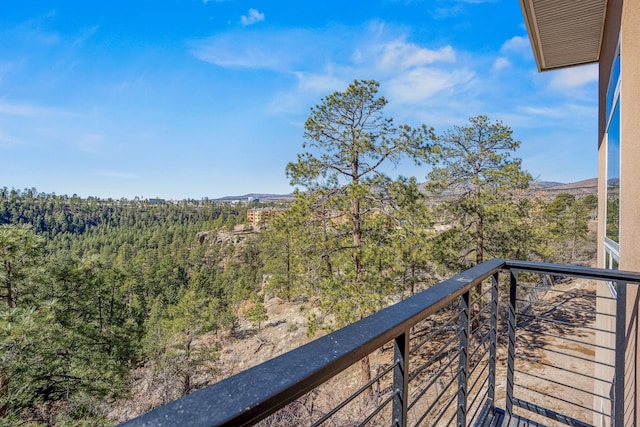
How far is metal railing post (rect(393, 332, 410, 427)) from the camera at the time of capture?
2.93ft

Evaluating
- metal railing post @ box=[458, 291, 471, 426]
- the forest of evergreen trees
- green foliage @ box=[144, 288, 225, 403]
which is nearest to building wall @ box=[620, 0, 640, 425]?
metal railing post @ box=[458, 291, 471, 426]

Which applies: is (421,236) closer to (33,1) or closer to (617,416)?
(617,416)

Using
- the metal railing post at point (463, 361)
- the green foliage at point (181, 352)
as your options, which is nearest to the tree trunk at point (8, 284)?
the green foliage at point (181, 352)

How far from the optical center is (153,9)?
1216cm

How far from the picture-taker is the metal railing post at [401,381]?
89 cm

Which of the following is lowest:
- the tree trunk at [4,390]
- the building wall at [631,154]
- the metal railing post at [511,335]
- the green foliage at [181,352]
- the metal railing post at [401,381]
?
the green foliage at [181,352]

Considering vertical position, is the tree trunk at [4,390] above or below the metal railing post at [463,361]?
below

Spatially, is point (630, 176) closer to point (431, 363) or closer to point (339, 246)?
point (431, 363)

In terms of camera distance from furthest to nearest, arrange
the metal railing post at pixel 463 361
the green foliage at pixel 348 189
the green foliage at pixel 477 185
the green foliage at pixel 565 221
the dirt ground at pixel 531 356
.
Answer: the green foliage at pixel 565 221 → the green foliage at pixel 477 185 → the green foliage at pixel 348 189 → the dirt ground at pixel 531 356 → the metal railing post at pixel 463 361

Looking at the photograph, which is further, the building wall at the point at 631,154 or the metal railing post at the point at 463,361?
the building wall at the point at 631,154

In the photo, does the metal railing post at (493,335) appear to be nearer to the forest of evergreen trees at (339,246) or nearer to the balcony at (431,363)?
the balcony at (431,363)

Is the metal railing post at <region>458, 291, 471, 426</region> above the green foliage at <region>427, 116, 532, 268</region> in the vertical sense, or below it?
below

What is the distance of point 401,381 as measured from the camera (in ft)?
2.99

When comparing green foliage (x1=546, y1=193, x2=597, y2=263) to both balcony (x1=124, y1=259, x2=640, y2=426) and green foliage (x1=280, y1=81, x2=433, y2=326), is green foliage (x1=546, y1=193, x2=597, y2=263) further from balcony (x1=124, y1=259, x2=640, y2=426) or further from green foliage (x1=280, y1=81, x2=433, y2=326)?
balcony (x1=124, y1=259, x2=640, y2=426)
